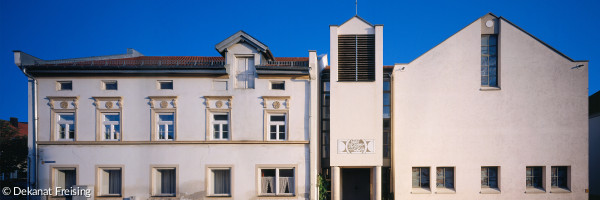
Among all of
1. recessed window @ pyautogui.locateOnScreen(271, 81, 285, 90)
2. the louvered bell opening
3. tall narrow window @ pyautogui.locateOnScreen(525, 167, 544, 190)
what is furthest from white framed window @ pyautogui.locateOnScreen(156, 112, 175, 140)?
tall narrow window @ pyautogui.locateOnScreen(525, 167, 544, 190)

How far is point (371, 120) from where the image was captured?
50.3 ft

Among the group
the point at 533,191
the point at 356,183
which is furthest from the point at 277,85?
the point at 533,191

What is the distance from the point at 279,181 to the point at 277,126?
2.78m

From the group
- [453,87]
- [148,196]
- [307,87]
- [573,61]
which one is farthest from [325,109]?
[573,61]

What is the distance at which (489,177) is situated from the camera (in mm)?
16641

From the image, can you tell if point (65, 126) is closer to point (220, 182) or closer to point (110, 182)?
point (110, 182)

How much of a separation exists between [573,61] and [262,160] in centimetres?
1719

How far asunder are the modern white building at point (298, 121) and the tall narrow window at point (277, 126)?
0.24ft

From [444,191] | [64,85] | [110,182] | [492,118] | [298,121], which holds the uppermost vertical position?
[64,85]

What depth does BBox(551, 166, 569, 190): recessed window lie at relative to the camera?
1664 cm

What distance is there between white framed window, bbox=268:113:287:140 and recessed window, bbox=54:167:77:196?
403 inches

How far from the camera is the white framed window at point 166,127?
1550 centimetres

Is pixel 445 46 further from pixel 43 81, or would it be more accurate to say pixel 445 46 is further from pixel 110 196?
pixel 43 81

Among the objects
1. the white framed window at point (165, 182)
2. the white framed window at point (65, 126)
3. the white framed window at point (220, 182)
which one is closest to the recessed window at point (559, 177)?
the white framed window at point (220, 182)
